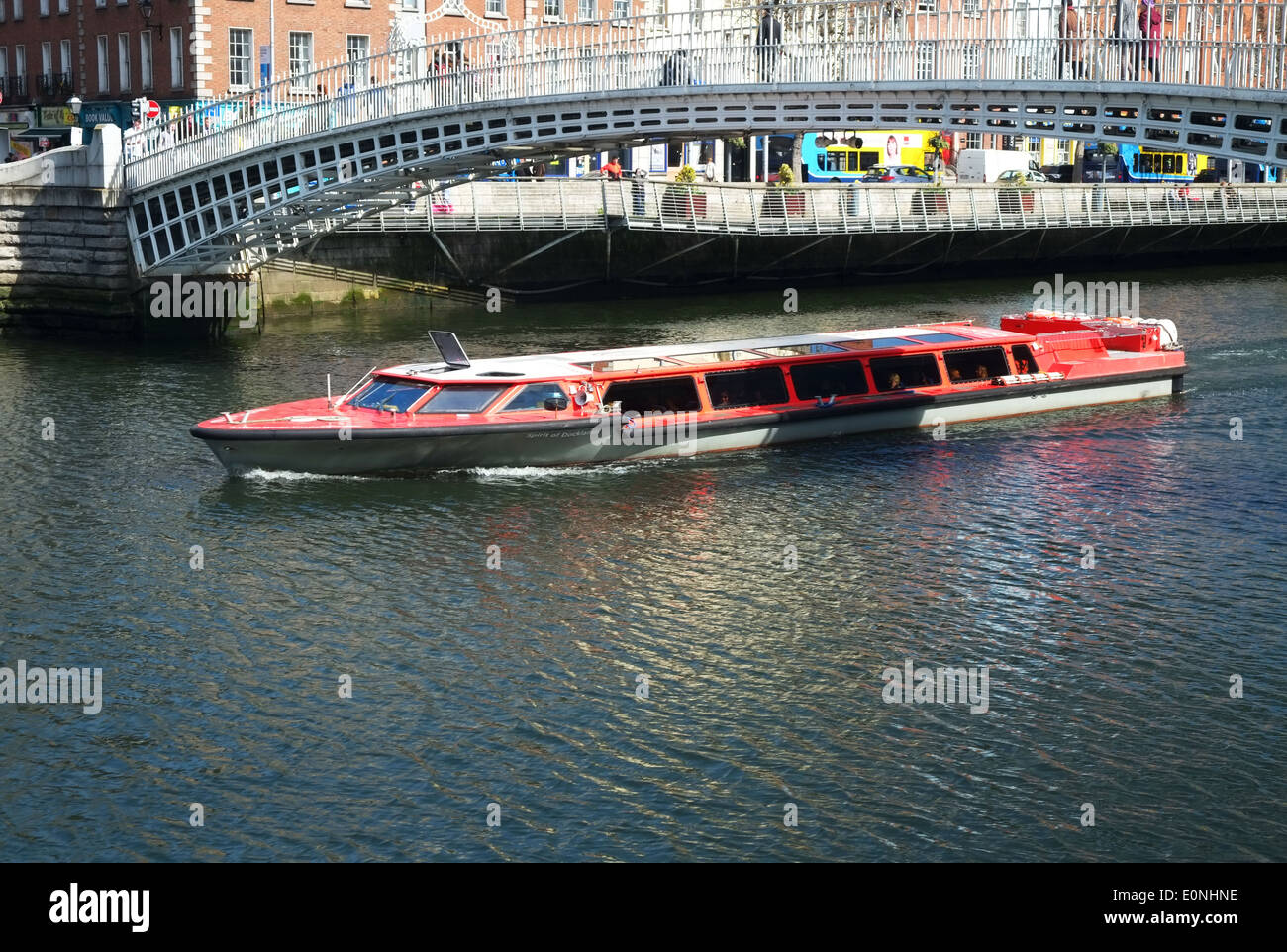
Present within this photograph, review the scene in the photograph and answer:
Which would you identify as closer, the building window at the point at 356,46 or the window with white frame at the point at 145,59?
the window with white frame at the point at 145,59

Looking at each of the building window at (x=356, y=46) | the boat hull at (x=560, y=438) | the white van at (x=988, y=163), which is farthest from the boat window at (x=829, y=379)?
the white van at (x=988, y=163)

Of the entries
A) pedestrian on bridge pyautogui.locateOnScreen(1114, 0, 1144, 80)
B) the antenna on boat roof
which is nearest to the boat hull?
the antenna on boat roof

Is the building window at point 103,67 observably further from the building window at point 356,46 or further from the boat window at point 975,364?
the boat window at point 975,364

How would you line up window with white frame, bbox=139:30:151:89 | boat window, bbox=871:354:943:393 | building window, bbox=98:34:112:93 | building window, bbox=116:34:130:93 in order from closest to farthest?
boat window, bbox=871:354:943:393 → window with white frame, bbox=139:30:151:89 → building window, bbox=116:34:130:93 → building window, bbox=98:34:112:93

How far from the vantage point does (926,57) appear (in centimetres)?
3394

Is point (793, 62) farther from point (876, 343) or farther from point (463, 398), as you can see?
point (463, 398)

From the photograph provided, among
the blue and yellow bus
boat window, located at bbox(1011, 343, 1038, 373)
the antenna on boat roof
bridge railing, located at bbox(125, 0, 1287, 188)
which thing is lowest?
boat window, located at bbox(1011, 343, 1038, 373)

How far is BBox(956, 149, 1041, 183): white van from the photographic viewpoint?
254 feet

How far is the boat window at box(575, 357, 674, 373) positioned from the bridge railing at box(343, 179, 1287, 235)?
831 inches

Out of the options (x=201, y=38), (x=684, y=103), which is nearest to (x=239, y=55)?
(x=201, y=38)

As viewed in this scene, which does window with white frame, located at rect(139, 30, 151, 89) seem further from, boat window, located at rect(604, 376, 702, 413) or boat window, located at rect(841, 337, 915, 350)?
boat window, located at rect(604, 376, 702, 413)

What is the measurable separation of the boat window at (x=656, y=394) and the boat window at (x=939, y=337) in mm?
6027

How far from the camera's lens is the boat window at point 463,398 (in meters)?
30.2
